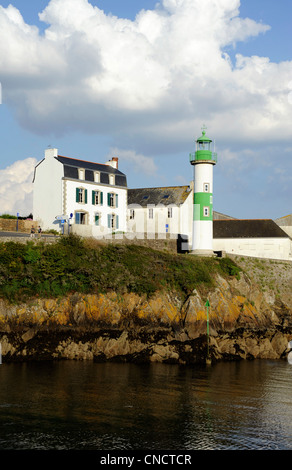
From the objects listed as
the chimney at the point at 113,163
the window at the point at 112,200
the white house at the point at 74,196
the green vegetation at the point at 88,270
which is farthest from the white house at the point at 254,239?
the green vegetation at the point at 88,270

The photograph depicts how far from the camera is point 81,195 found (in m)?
51.0

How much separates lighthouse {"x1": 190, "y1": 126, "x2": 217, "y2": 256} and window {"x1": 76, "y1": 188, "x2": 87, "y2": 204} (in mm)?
10001

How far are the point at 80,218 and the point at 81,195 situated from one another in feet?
6.84

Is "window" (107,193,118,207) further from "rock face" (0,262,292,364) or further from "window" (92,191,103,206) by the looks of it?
"rock face" (0,262,292,364)

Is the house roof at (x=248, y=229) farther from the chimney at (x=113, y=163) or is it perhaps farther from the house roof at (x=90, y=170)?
the chimney at (x=113, y=163)

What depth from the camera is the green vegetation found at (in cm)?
3766

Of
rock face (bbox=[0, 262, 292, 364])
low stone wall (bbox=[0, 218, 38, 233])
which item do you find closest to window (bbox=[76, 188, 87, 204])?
low stone wall (bbox=[0, 218, 38, 233])

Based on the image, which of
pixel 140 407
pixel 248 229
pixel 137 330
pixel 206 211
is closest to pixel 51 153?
pixel 206 211

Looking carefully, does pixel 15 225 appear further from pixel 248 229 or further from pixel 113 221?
pixel 248 229

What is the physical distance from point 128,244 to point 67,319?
11.1 m

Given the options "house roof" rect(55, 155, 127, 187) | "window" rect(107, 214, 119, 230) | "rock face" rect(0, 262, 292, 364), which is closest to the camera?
"rock face" rect(0, 262, 292, 364)

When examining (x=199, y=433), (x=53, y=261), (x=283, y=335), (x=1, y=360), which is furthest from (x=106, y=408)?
(x=283, y=335)
